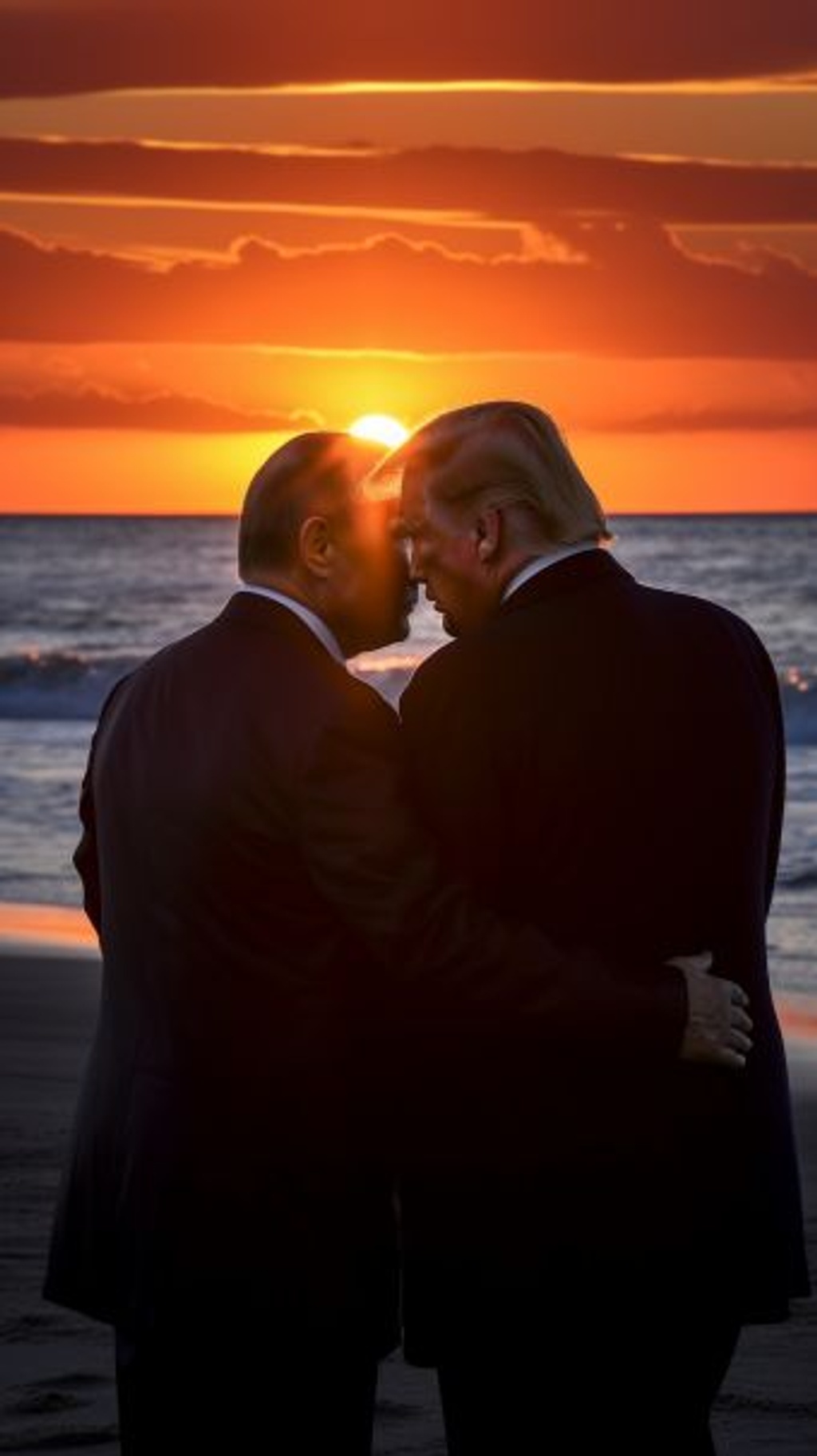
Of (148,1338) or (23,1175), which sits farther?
(23,1175)

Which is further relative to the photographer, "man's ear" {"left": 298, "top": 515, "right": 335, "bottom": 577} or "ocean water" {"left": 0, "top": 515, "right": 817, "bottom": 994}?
"ocean water" {"left": 0, "top": 515, "right": 817, "bottom": 994}

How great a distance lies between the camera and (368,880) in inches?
139

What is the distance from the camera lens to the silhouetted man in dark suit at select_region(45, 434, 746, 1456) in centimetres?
356

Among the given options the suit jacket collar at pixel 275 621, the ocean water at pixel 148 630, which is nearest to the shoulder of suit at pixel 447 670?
the suit jacket collar at pixel 275 621

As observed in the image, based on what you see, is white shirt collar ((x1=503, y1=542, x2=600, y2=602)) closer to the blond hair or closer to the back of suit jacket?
the blond hair

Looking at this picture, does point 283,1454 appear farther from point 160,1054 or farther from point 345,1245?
point 160,1054

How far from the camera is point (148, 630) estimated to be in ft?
167

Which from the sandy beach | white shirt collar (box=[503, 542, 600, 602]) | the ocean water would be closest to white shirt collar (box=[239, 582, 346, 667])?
white shirt collar (box=[503, 542, 600, 602])

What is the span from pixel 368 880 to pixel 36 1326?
2995 mm

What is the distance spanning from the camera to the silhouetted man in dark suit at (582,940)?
3590 millimetres

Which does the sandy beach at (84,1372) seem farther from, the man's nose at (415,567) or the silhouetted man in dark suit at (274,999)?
the man's nose at (415,567)

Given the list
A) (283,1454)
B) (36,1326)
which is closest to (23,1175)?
(36,1326)

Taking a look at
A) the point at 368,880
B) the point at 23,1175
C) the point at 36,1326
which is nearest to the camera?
the point at 368,880

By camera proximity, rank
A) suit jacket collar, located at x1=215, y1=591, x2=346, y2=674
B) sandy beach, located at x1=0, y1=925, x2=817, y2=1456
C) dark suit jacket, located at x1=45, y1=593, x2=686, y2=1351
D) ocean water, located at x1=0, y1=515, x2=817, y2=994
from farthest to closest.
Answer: ocean water, located at x1=0, y1=515, x2=817, y2=994
sandy beach, located at x1=0, y1=925, x2=817, y2=1456
suit jacket collar, located at x1=215, y1=591, x2=346, y2=674
dark suit jacket, located at x1=45, y1=593, x2=686, y2=1351
